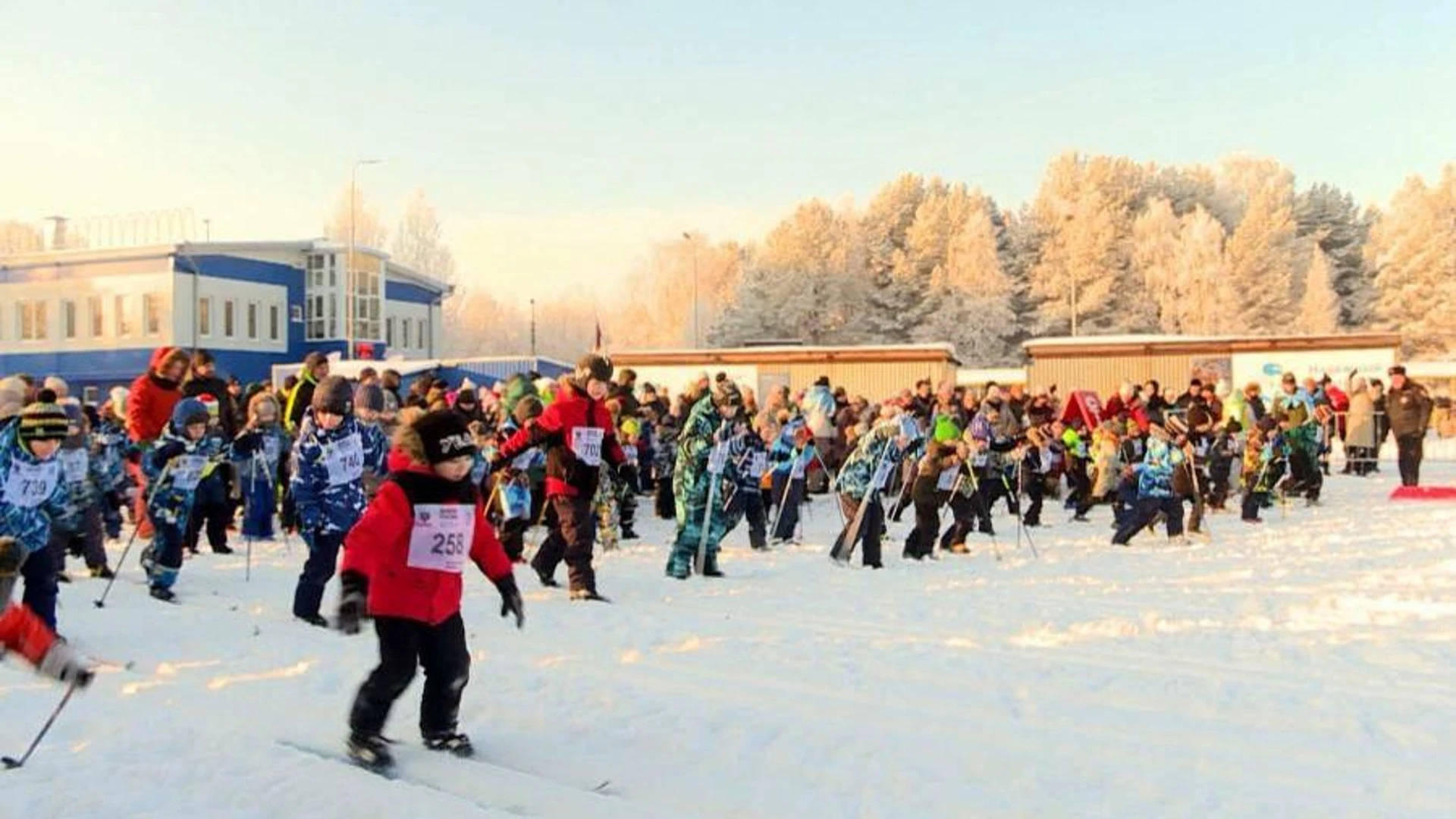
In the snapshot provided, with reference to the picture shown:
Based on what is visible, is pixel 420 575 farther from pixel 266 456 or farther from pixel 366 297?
pixel 366 297

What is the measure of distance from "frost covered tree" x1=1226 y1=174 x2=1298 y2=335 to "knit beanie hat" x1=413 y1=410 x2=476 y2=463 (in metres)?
65.5

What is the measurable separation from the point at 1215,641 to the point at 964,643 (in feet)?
5.32

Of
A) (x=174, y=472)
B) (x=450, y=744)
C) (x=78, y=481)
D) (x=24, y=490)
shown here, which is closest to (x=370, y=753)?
(x=450, y=744)

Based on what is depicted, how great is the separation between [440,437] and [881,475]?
6.87 metres

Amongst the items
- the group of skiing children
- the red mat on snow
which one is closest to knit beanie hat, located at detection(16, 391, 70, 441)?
the group of skiing children

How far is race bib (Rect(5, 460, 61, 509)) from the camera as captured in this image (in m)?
6.50

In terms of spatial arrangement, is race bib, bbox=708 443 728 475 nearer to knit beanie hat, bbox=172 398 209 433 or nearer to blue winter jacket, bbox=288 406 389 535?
blue winter jacket, bbox=288 406 389 535

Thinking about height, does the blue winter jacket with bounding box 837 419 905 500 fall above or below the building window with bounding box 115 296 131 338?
below

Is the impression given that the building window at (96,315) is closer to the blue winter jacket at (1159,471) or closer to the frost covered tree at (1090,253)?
the blue winter jacket at (1159,471)

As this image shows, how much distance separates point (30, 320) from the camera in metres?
47.6

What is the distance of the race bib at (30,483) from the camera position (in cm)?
650

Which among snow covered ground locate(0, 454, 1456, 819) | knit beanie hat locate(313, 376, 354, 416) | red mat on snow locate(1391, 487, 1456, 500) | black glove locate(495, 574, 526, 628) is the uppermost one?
knit beanie hat locate(313, 376, 354, 416)

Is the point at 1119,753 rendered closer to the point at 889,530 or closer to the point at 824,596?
the point at 824,596

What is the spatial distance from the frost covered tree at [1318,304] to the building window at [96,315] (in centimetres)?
5690
